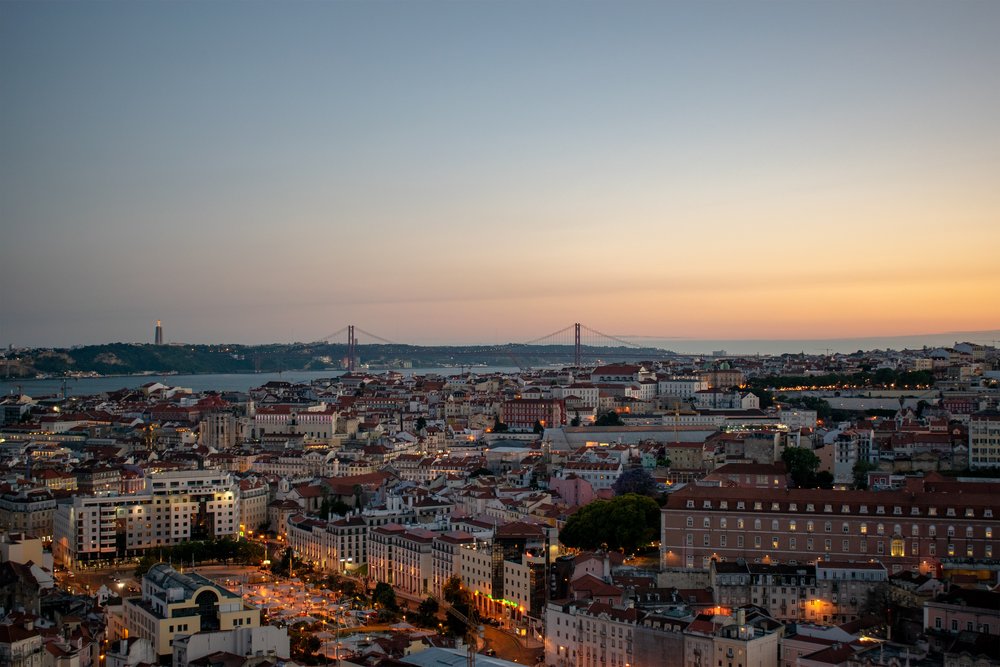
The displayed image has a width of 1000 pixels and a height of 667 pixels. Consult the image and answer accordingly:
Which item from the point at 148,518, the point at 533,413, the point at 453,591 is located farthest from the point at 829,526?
the point at 533,413

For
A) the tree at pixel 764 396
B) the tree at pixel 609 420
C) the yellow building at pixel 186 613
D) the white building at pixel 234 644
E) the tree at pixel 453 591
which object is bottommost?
the tree at pixel 453 591

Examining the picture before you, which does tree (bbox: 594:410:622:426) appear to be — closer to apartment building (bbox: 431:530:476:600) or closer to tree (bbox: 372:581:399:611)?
apartment building (bbox: 431:530:476:600)

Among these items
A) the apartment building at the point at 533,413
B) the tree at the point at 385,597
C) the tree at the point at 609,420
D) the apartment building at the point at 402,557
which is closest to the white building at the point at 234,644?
the tree at the point at 385,597

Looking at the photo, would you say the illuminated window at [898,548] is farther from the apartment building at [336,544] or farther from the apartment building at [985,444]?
the apartment building at [336,544]

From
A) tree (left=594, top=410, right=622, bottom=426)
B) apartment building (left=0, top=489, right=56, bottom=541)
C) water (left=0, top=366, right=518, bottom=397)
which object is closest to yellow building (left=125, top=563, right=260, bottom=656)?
apartment building (left=0, top=489, right=56, bottom=541)

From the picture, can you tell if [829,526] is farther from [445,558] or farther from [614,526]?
[445,558]
